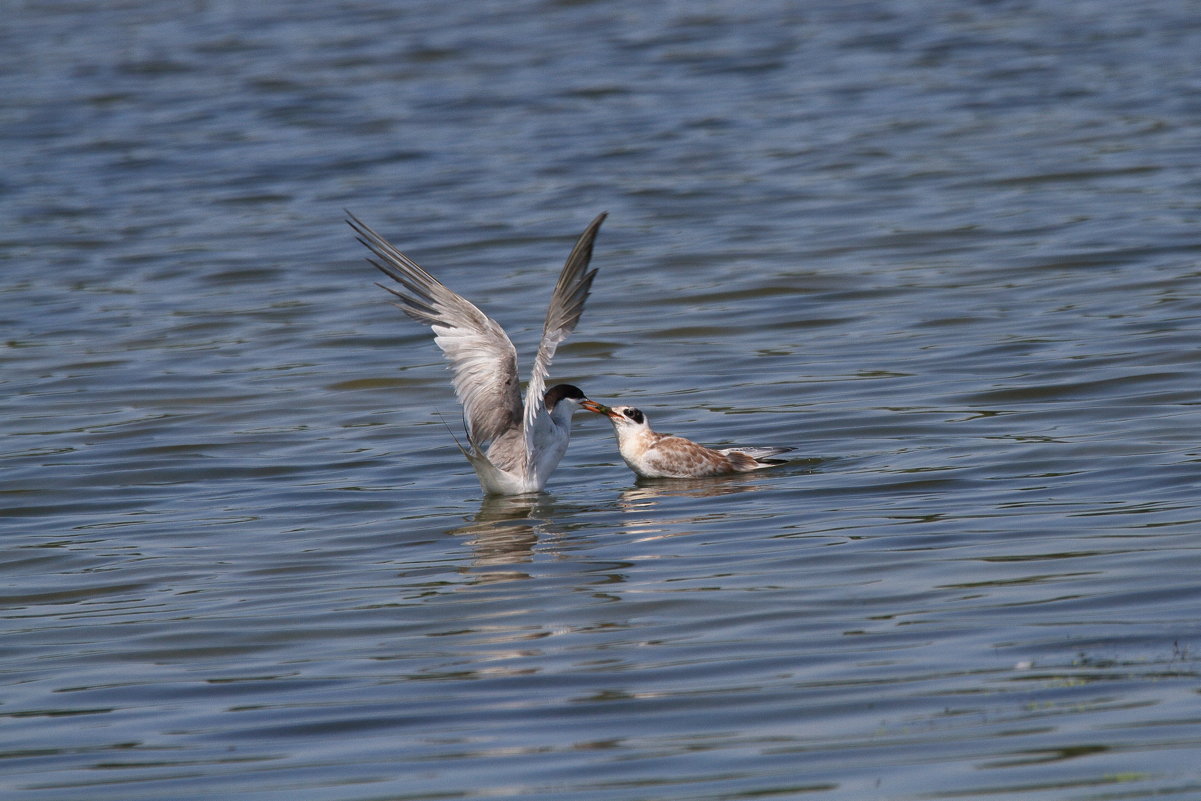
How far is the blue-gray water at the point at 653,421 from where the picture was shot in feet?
18.5

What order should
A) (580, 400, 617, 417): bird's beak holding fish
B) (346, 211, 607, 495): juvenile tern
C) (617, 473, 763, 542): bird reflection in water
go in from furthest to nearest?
1. (580, 400, 617, 417): bird's beak holding fish
2. (346, 211, 607, 495): juvenile tern
3. (617, 473, 763, 542): bird reflection in water

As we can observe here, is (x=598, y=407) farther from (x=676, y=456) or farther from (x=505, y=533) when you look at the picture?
(x=505, y=533)

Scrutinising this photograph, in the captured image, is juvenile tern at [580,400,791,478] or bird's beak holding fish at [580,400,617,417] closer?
juvenile tern at [580,400,791,478]

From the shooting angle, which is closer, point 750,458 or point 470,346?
point 750,458

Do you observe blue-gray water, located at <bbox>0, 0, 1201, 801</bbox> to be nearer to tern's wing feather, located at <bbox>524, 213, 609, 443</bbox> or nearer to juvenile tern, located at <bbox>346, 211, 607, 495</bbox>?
juvenile tern, located at <bbox>346, 211, 607, 495</bbox>

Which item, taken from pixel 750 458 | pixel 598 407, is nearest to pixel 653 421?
pixel 598 407

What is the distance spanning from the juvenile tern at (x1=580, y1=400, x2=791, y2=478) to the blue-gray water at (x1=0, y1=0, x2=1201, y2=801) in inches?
6.5

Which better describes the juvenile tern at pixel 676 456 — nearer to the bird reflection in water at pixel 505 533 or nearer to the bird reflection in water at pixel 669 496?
the bird reflection in water at pixel 669 496

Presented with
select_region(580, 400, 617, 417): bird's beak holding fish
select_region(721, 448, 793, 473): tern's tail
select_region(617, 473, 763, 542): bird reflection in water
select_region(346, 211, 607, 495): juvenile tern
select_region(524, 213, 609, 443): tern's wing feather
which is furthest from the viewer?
select_region(580, 400, 617, 417): bird's beak holding fish

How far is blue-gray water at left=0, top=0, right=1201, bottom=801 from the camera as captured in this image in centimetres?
563

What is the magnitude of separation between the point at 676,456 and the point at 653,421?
1.44m

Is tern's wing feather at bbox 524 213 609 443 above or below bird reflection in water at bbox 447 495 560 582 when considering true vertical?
above

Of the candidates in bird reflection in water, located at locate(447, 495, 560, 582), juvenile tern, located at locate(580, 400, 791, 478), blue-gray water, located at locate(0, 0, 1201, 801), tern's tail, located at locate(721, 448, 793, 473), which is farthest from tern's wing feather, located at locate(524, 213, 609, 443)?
tern's tail, located at locate(721, 448, 793, 473)

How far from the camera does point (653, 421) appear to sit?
11.4 metres
